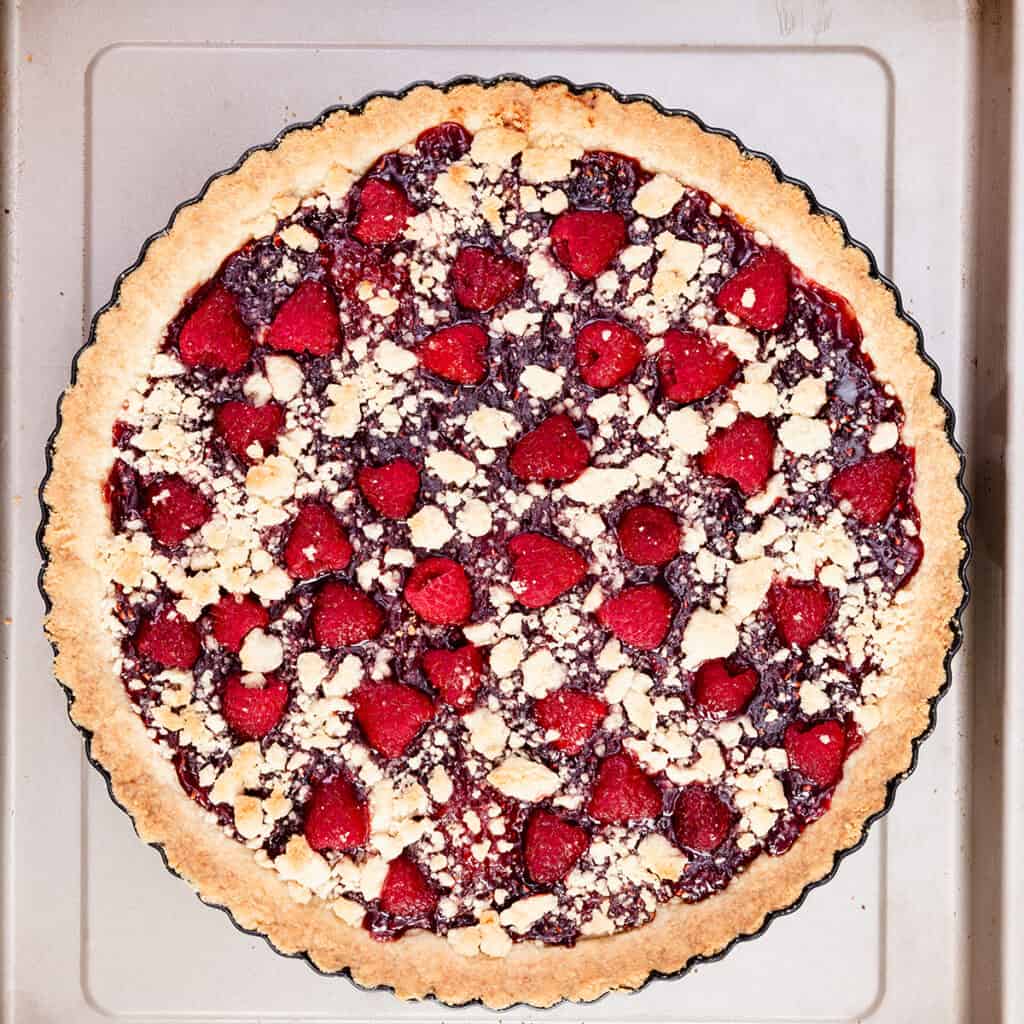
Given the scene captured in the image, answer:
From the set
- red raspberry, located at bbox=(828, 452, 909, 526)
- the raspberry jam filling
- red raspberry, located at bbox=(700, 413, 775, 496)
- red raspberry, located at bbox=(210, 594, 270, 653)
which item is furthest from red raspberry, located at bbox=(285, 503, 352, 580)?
red raspberry, located at bbox=(828, 452, 909, 526)

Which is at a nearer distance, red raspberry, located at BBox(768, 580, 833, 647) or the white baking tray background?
red raspberry, located at BBox(768, 580, 833, 647)

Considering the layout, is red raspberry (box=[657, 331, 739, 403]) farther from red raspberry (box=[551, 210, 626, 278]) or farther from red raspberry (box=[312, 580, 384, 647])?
red raspberry (box=[312, 580, 384, 647])

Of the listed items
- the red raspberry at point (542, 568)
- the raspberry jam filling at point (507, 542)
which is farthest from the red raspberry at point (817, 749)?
the red raspberry at point (542, 568)

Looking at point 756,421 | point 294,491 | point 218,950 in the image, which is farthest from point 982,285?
point 218,950

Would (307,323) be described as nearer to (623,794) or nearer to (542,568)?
(542,568)

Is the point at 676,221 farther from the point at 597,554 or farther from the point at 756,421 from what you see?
the point at 597,554

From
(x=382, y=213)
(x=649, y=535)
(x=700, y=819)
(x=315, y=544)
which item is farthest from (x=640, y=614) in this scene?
(x=382, y=213)

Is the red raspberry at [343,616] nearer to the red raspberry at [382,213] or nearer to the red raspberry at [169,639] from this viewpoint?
the red raspberry at [169,639]

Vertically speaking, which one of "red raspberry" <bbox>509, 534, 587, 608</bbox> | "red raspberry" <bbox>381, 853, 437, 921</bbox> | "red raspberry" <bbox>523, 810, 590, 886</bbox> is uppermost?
"red raspberry" <bbox>509, 534, 587, 608</bbox>
